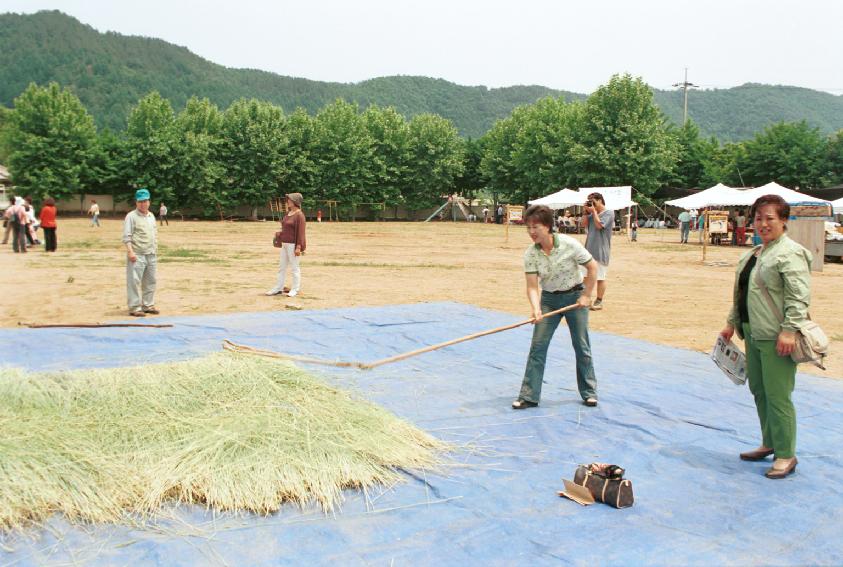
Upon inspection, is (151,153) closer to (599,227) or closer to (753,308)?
(599,227)

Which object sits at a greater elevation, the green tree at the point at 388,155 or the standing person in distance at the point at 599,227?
the green tree at the point at 388,155

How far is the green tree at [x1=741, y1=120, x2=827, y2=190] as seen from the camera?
42.7 m

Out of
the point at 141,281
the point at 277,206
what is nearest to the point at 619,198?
the point at 141,281

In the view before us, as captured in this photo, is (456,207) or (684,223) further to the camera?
(456,207)

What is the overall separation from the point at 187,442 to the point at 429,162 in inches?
2047

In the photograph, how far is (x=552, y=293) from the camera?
5.34 m

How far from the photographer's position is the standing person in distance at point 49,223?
18328 mm

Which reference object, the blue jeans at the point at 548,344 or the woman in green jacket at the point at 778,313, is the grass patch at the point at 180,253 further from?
the woman in green jacket at the point at 778,313

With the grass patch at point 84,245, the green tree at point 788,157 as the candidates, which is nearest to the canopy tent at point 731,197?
the grass patch at point 84,245

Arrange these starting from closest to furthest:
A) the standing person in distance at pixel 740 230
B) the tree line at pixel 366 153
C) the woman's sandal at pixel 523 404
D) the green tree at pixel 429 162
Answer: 1. the woman's sandal at pixel 523 404
2. the standing person in distance at pixel 740 230
3. the tree line at pixel 366 153
4. the green tree at pixel 429 162

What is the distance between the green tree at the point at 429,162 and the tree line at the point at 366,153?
4.2 inches

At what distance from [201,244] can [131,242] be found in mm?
15829

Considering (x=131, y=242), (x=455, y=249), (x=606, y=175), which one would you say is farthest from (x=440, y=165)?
(x=131, y=242)

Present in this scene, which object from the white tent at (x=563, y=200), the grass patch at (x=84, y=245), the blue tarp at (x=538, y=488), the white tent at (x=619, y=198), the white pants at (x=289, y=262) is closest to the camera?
the blue tarp at (x=538, y=488)
